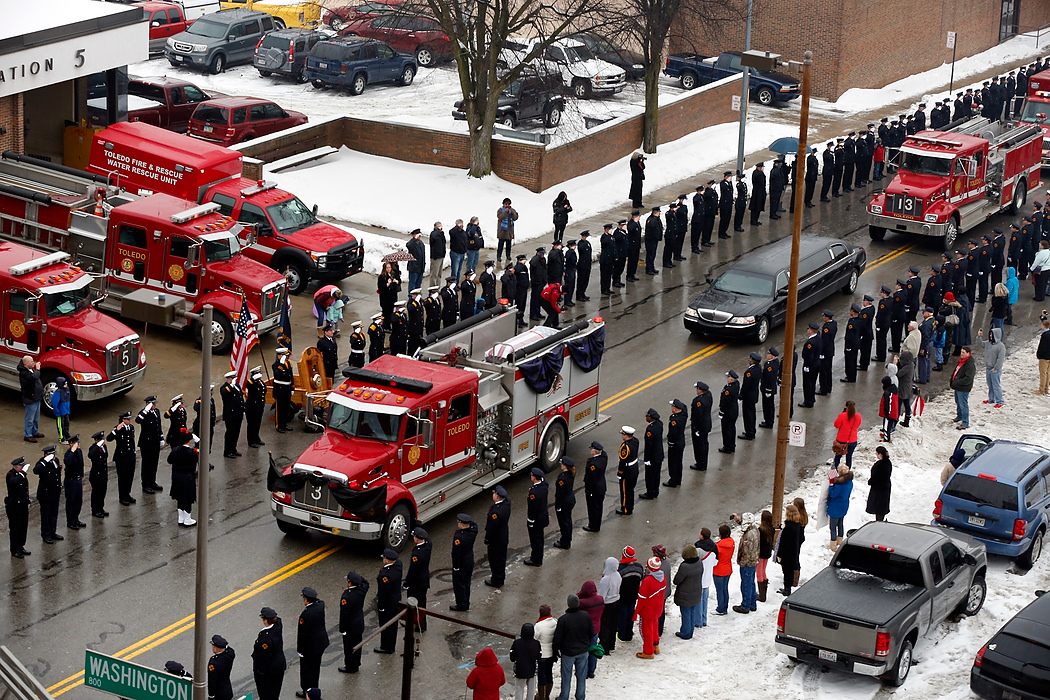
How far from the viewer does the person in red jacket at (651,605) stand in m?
18.4

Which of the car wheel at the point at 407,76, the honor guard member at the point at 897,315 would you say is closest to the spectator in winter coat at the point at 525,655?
the honor guard member at the point at 897,315

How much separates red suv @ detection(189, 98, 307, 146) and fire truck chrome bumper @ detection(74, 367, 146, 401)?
46.5 ft

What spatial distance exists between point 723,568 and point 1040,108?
29617mm

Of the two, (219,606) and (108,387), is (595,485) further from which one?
(108,387)

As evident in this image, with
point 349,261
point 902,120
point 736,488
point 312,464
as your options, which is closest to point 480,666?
point 312,464

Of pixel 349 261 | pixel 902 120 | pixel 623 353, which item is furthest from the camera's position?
pixel 902 120

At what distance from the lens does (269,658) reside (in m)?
16.5

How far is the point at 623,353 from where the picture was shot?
28953mm

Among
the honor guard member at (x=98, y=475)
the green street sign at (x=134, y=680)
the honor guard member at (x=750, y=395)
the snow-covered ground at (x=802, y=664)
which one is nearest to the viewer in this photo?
the green street sign at (x=134, y=680)

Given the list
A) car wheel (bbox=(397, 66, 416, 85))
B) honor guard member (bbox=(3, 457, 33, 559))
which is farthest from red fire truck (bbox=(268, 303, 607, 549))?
car wheel (bbox=(397, 66, 416, 85))

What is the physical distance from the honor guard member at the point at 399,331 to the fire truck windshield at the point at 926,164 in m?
14.4

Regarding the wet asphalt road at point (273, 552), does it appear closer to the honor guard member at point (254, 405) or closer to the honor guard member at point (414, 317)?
the honor guard member at point (254, 405)

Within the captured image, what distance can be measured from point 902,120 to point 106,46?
23.1 m

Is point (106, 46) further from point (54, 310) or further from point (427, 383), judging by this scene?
point (427, 383)
